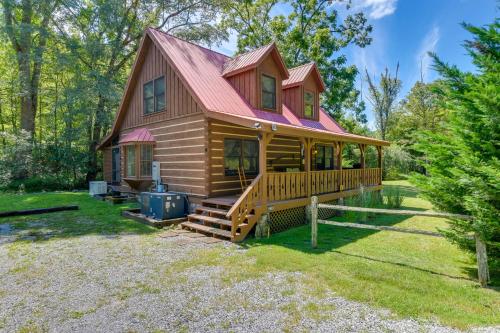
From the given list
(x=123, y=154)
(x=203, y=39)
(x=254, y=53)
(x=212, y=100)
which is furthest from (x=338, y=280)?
(x=203, y=39)

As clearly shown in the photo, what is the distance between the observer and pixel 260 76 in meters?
11.7

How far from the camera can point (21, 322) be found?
372cm

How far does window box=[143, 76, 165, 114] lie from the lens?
12.1 m

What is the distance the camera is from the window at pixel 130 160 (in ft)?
42.1

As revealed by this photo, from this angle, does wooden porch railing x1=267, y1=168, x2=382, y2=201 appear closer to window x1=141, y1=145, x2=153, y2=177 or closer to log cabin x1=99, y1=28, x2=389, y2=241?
log cabin x1=99, y1=28, x2=389, y2=241

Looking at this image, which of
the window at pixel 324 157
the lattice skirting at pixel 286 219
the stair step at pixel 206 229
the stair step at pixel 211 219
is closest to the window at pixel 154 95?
the stair step at pixel 211 219

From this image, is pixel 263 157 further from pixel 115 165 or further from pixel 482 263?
pixel 115 165

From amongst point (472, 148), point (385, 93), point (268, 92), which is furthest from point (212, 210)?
point (385, 93)

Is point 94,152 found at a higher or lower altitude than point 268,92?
lower

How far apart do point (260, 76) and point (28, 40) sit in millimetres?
18091

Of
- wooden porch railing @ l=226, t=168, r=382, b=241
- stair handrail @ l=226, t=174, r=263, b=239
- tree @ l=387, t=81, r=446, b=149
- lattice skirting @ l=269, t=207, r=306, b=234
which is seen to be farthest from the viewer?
tree @ l=387, t=81, r=446, b=149

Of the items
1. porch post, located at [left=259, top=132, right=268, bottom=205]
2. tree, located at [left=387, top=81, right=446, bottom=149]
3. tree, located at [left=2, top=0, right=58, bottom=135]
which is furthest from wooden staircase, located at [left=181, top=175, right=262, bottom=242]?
tree, located at [left=387, top=81, right=446, bottom=149]

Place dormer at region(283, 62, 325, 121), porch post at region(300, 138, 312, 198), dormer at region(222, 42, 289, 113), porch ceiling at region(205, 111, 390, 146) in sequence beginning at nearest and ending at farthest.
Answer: porch ceiling at region(205, 111, 390, 146)
porch post at region(300, 138, 312, 198)
dormer at region(222, 42, 289, 113)
dormer at region(283, 62, 325, 121)

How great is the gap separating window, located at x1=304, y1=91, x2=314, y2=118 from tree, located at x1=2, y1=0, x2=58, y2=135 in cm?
1699
